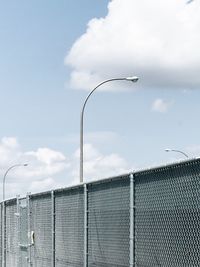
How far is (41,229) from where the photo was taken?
42.4ft

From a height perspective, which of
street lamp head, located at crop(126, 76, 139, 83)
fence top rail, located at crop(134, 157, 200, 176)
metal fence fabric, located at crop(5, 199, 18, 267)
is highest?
street lamp head, located at crop(126, 76, 139, 83)

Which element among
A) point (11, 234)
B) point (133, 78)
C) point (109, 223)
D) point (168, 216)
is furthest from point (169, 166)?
point (133, 78)

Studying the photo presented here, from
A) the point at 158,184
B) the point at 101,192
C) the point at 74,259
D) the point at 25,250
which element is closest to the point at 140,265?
the point at 158,184

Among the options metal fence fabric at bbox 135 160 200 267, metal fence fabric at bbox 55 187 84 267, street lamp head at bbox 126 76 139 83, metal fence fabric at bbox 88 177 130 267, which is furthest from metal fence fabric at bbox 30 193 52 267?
street lamp head at bbox 126 76 139 83

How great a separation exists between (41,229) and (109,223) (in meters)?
4.64

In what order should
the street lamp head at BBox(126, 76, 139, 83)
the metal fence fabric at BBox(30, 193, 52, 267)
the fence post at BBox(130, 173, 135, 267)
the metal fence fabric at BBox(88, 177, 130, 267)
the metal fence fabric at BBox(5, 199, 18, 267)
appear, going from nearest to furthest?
1. the fence post at BBox(130, 173, 135, 267)
2. the metal fence fabric at BBox(88, 177, 130, 267)
3. the metal fence fabric at BBox(30, 193, 52, 267)
4. the metal fence fabric at BBox(5, 199, 18, 267)
5. the street lamp head at BBox(126, 76, 139, 83)

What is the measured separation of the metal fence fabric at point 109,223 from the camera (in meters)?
8.02

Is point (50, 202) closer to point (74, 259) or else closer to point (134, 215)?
point (74, 259)

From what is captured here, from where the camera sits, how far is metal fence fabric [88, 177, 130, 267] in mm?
8023

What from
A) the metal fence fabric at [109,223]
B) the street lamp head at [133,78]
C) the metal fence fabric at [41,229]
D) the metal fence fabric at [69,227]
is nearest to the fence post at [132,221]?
the metal fence fabric at [109,223]

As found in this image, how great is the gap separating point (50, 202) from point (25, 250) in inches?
105

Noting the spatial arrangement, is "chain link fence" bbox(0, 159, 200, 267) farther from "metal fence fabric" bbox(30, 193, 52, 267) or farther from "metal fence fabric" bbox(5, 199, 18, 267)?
"metal fence fabric" bbox(5, 199, 18, 267)

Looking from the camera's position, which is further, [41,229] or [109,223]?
[41,229]

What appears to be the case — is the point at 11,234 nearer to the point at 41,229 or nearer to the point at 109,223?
the point at 41,229
